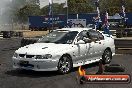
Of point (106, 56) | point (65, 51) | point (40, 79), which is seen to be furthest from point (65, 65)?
point (106, 56)

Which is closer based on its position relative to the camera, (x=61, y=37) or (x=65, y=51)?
(x=65, y=51)

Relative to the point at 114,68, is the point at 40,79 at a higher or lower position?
lower

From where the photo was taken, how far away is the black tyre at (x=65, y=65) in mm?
10500

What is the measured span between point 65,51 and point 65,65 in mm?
454

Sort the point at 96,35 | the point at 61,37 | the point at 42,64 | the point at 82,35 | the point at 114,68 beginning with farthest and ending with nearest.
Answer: the point at 96,35 → the point at 82,35 → the point at 61,37 → the point at 42,64 → the point at 114,68

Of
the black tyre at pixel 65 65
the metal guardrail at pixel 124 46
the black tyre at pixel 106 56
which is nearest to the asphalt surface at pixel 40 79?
the black tyre at pixel 65 65

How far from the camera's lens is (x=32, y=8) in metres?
106

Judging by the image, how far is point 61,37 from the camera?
37.8ft

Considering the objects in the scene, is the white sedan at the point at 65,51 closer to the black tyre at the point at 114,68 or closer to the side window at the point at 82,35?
the side window at the point at 82,35

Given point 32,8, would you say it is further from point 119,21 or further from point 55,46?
point 55,46

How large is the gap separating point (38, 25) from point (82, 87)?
53793 millimetres

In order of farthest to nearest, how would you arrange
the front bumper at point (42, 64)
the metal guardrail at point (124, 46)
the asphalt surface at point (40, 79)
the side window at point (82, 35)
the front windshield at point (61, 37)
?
the metal guardrail at point (124, 46) < the side window at point (82, 35) < the front windshield at point (61, 37) < the front bumper at point (42, 64) < the asphalt surface at point (40, 79)

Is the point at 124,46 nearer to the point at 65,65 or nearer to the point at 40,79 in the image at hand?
the point at 65,65

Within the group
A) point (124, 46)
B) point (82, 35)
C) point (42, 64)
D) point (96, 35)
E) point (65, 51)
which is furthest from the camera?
point (124, 46)
